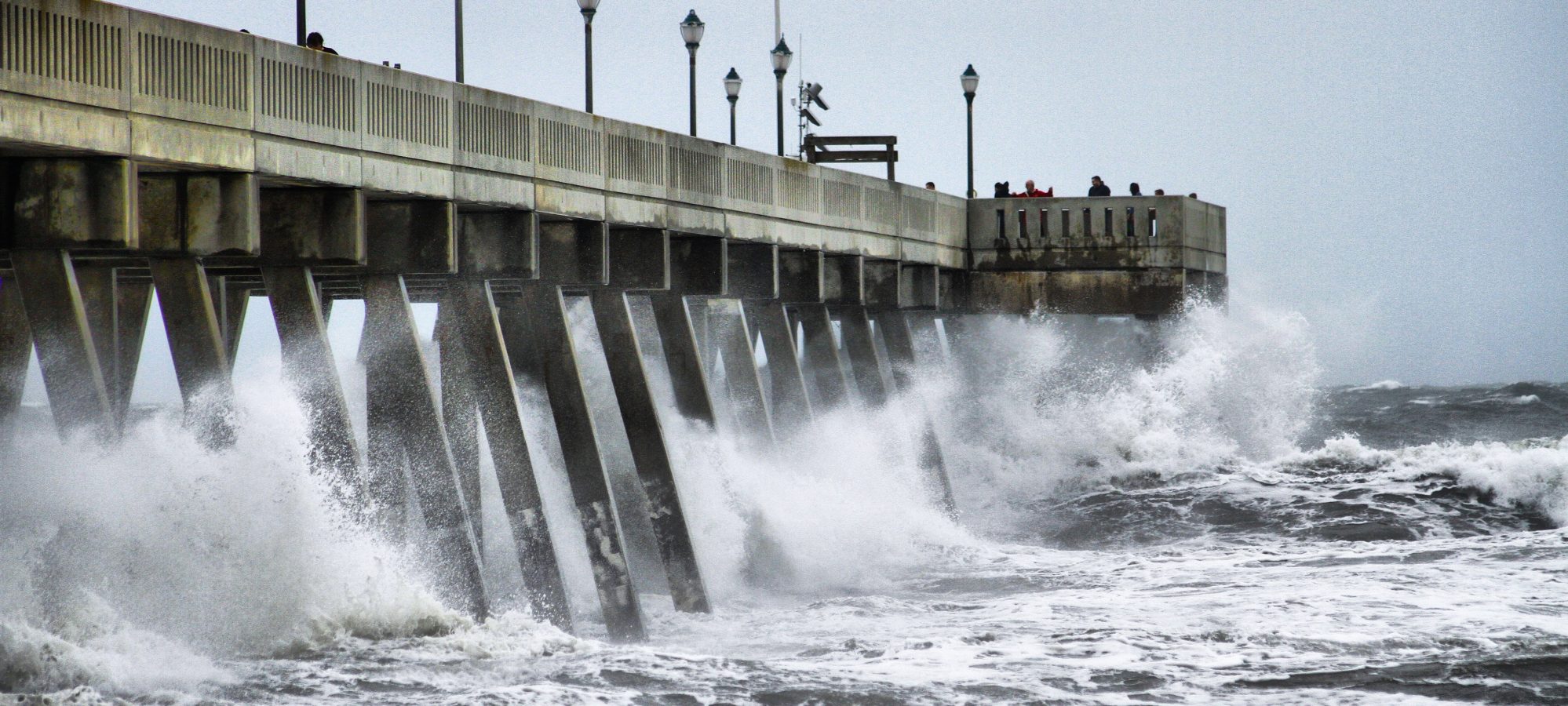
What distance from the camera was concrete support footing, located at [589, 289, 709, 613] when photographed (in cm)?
1978

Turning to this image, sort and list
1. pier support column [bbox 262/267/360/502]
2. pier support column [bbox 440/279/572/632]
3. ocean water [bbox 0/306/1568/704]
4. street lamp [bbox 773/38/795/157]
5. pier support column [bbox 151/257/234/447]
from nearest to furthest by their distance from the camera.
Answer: ocean water [bbox 0/306/1568/704], pier support column [bbox 151/257/234/447], pier support column [bbox 262/267/360/502], pier support column [bbox 440/279/572/632], street lamp [bbox 773/38/795/157]

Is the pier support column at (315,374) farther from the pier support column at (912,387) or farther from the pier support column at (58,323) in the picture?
the pier support column at (912,387)

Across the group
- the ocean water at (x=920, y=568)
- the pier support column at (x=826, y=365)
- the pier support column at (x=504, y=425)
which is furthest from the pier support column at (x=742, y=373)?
the pier support column at (x=504, y=425)

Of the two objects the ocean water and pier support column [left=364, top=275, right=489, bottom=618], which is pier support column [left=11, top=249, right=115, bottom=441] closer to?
the ocean water

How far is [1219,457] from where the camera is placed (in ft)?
113

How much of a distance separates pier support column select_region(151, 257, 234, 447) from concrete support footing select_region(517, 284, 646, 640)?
14.5 feet

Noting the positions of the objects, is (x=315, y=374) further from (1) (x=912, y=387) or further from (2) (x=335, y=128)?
(1) (x=912, y=387)

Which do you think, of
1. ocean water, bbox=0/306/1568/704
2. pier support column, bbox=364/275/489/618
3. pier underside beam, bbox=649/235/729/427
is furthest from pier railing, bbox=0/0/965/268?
ocean water, bbox=0/306/1568/704

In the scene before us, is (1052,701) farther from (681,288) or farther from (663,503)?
(681,288)

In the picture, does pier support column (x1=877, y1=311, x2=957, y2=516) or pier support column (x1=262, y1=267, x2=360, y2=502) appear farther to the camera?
pier support column (x1=877, y1=311, x2=957, y2=516)

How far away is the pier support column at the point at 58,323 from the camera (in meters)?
13.3

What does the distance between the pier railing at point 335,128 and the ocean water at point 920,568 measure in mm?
2178

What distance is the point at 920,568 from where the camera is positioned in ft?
79.4

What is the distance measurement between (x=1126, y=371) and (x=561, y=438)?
1681 centimetres
